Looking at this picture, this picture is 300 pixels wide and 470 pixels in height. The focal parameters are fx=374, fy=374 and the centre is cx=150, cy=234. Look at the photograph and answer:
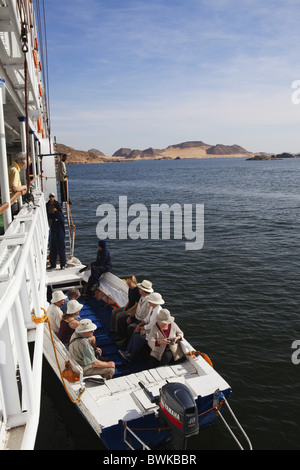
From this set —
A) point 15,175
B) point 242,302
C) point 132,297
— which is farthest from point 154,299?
point 242,302

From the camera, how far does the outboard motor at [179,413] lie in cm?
564

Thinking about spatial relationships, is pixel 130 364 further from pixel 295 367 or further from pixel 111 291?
pixel 295 367

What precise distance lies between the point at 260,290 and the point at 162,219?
1838 centimetres

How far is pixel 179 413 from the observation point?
5.67 metres

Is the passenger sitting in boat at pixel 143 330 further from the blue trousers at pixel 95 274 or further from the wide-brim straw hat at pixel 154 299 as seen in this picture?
the blue trousers at pixel 95 274

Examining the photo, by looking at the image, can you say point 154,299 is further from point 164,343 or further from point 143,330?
point 164,343

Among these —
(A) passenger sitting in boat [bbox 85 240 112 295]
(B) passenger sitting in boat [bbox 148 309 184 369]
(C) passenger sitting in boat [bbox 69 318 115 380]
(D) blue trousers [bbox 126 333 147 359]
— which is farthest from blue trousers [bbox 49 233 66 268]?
(B) passenger sitting in boat [bbox 148 309 184 369]

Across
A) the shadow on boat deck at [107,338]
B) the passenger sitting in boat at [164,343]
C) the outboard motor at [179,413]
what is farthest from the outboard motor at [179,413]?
the shadow on boat deck at [107,338]

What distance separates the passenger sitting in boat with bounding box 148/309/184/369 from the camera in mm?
7531

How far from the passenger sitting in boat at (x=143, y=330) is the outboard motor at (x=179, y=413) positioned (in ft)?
6.89

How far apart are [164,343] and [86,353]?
5.13 ft

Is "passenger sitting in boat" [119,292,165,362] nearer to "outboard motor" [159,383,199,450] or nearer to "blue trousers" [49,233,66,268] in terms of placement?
"outboard motor" [159,383,199,450]

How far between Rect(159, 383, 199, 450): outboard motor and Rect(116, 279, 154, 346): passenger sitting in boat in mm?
2523

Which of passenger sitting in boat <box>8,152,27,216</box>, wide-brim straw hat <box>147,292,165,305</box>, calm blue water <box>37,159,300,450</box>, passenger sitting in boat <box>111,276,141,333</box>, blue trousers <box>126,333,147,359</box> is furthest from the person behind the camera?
passenger sitting in boat <box>111,276,141,333</box>
